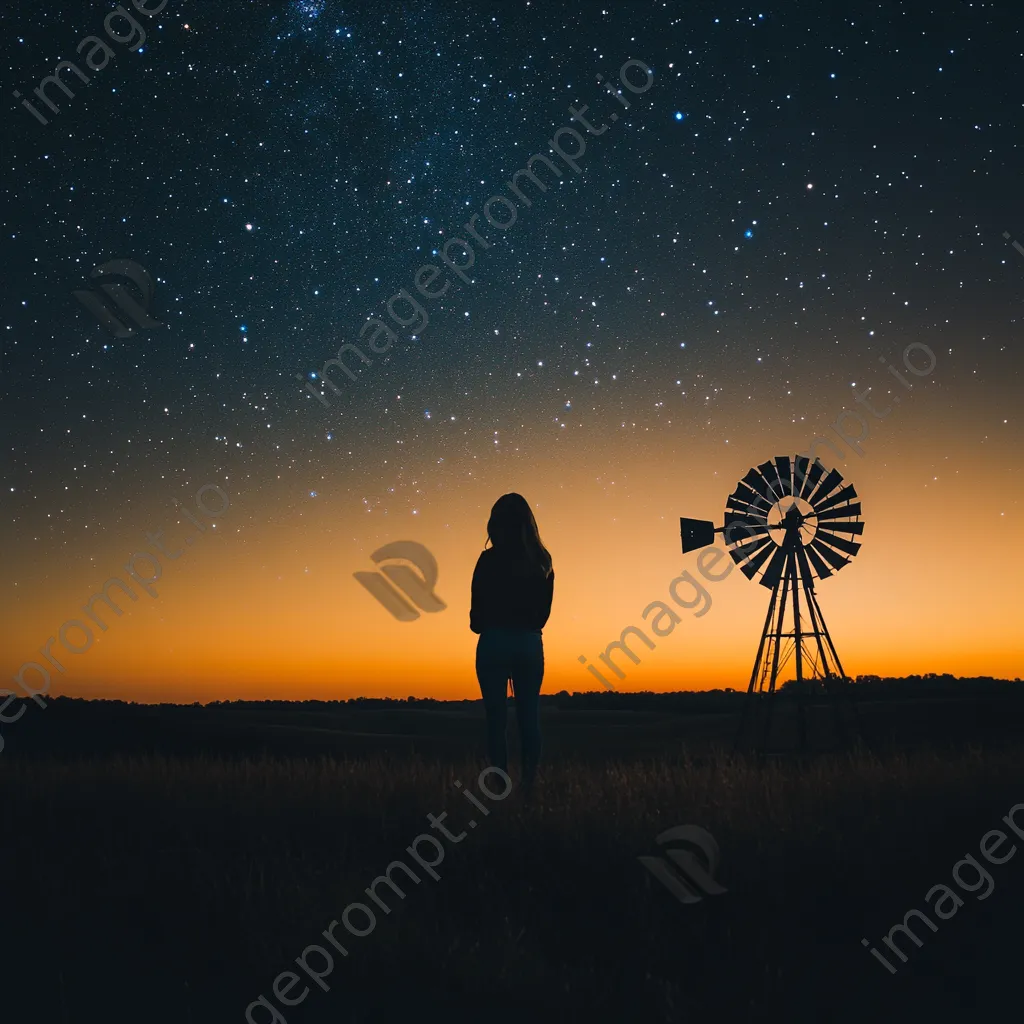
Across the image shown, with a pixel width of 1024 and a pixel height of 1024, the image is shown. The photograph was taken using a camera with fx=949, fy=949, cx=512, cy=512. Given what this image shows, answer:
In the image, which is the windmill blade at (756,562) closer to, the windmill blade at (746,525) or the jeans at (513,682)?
the windmill blade at (746,525)

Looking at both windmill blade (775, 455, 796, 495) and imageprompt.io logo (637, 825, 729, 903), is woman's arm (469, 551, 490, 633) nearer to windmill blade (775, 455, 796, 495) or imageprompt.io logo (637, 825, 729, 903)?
imageprompt.io logo (637, 825, 729, 903)

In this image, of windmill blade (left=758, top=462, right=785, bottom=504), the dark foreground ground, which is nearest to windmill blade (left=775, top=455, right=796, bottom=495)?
windmill blade (left=758, top=462, right=785, bottom=504)

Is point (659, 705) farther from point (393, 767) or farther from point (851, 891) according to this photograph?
point (851, 891)

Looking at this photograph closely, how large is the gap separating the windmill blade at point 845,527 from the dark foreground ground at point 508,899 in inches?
313

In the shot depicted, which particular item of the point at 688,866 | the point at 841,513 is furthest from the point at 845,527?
the point at 688,866

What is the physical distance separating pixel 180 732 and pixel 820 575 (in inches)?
518

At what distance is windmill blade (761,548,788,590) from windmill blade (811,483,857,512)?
37.1 inches

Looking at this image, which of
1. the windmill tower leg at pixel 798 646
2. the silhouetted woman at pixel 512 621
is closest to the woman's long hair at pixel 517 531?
the silhouetted woman at pixel 512 621

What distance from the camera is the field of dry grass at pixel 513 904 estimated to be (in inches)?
155

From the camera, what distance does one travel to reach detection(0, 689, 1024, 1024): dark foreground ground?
3930 millimetres

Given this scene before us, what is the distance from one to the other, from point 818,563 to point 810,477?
1400 mm

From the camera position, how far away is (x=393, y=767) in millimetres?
8766

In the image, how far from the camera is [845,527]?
1541 centimetres

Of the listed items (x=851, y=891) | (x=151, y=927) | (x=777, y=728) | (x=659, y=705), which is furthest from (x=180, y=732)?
(x=659, y=705)
